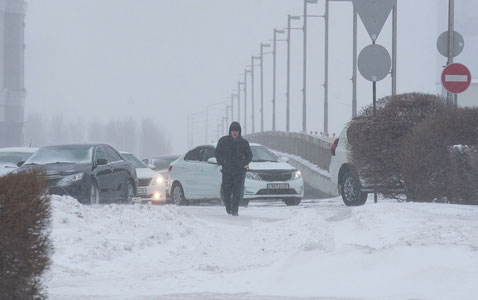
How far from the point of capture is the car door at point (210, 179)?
2531cm

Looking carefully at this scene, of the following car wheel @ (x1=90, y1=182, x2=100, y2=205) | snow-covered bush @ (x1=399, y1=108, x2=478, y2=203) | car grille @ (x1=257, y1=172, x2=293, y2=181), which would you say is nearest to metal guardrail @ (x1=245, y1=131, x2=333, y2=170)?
car grille @ (x1=257, y1=172, x2=293, y2=181)

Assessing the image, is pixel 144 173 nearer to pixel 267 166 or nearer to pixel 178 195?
pixel 178 195

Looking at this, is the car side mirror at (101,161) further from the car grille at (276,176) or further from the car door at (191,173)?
the car grille at (276,176)

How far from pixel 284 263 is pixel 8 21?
130063 millimetres

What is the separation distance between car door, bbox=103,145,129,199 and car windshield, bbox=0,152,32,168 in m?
2.83

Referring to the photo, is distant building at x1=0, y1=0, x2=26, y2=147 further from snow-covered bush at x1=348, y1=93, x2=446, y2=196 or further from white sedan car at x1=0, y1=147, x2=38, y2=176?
snow-covered bush at x1=348, y1=93, x2=446, y2=196

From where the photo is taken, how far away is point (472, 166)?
54.5 feet

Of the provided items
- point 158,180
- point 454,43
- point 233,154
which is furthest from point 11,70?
point 233,154

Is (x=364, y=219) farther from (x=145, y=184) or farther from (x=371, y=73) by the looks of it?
(x=145, y=184)

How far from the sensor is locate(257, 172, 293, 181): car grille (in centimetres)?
2500

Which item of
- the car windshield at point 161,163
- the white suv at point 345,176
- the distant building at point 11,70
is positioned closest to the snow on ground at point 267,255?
the white suv at point 345,176

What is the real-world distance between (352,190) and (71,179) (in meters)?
5.68

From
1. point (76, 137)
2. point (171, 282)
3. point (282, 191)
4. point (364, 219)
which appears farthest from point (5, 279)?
point (76, 137)

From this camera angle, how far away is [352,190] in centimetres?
2306
